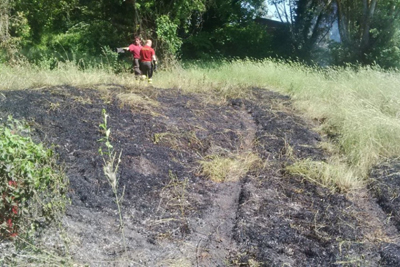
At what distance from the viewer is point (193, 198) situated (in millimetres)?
4512

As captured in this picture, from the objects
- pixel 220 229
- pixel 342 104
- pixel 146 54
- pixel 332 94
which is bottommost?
pixel 220 229

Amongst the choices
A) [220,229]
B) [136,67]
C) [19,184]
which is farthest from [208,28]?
[19,184]

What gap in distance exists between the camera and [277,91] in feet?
34.9

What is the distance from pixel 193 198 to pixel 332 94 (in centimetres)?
591

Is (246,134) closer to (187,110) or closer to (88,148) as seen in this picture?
(187,110)

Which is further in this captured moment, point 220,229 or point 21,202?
point 220,229

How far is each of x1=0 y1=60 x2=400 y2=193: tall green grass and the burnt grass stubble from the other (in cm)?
37

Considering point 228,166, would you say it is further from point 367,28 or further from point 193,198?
point 367,28

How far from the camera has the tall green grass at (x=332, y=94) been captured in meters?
6.06

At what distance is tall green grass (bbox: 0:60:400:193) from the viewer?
6.06 meters

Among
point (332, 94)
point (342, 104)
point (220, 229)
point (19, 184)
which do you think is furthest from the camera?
point (332, 94)

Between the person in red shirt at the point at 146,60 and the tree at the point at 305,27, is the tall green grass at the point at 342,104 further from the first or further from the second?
the tree at the point at 305,27

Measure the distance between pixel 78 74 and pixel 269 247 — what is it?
6.23m

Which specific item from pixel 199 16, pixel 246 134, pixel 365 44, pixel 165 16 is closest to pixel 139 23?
pixel 165 16
